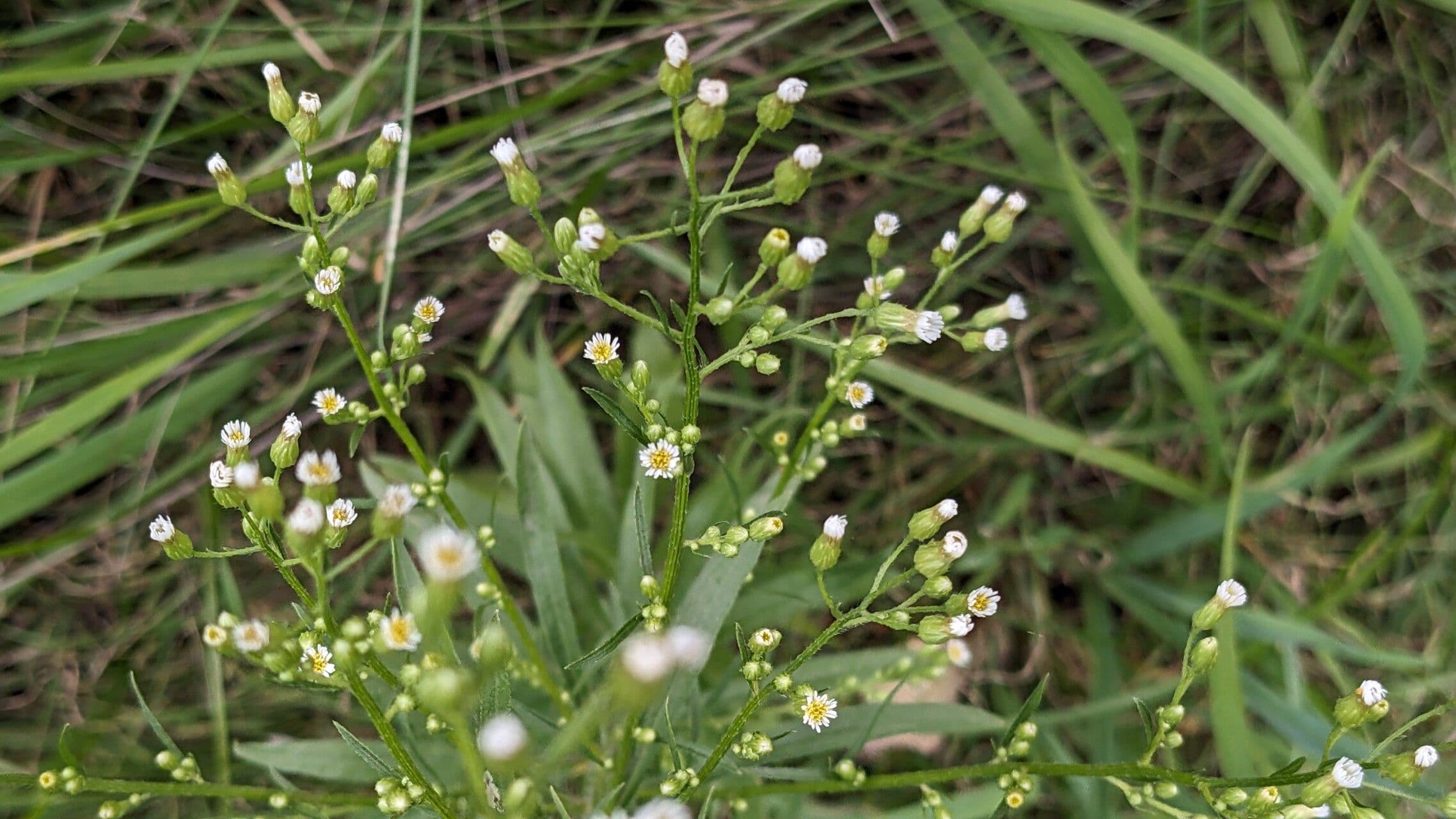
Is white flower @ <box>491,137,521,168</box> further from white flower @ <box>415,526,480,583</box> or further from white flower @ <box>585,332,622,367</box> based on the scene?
white flower @ <box>415,526,480,583</box>

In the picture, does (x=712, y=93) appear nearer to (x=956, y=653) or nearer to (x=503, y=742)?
(x=503, y=742)

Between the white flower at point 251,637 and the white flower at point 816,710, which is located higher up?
the white flower at point 251,637

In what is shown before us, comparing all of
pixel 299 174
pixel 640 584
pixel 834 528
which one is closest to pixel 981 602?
pixel 834 528

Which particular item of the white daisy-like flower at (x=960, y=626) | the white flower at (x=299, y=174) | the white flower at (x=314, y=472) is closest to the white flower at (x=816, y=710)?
the white daisy-like flower at (x=960, y=626)

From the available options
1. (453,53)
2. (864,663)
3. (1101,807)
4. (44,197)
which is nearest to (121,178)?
(44,197)

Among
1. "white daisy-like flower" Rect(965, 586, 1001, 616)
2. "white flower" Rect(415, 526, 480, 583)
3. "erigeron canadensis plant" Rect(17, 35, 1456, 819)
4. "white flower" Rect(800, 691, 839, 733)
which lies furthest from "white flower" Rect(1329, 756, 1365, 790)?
"white flower" Rect(415, 526, 480, 583)

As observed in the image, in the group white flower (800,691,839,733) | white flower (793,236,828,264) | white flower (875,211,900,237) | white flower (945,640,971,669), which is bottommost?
white flower (945,640,971,669)

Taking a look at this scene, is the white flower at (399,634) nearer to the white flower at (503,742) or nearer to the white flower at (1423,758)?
the white flower at (503,742)
